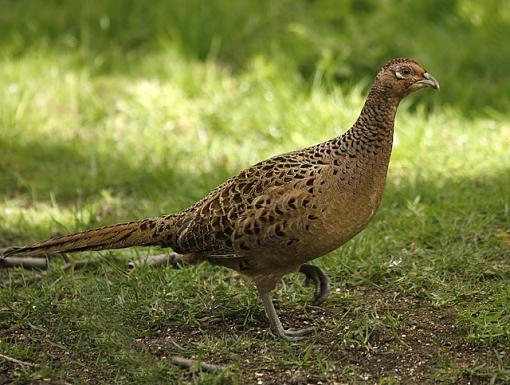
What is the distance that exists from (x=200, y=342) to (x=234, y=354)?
0.22 meters

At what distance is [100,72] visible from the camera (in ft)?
27.9

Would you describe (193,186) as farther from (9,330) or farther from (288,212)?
(288,212)

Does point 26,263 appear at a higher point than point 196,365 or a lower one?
higher

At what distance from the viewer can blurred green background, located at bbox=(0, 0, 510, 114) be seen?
26.9 feet

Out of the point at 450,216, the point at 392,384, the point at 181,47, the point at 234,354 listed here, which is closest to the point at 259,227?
the point at 234,354

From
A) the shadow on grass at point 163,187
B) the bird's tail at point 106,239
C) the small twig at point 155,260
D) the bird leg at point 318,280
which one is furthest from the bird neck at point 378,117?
the small twig at point 155,260

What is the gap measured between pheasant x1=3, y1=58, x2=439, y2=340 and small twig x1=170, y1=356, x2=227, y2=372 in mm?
475

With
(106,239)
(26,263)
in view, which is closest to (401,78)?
(106,239)

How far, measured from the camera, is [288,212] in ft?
14.1

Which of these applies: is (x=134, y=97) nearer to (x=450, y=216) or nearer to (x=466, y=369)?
(x=450, y=216)

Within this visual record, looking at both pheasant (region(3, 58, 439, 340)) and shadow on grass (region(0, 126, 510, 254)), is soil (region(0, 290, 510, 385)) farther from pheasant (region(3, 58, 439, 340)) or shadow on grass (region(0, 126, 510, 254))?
shadow on grass (region(0, 126, 510, 254))

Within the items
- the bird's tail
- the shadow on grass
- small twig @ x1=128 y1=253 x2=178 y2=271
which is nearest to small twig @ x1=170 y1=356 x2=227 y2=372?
the bird's tail

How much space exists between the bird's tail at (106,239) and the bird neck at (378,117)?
1106 mm

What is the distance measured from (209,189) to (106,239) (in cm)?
201
